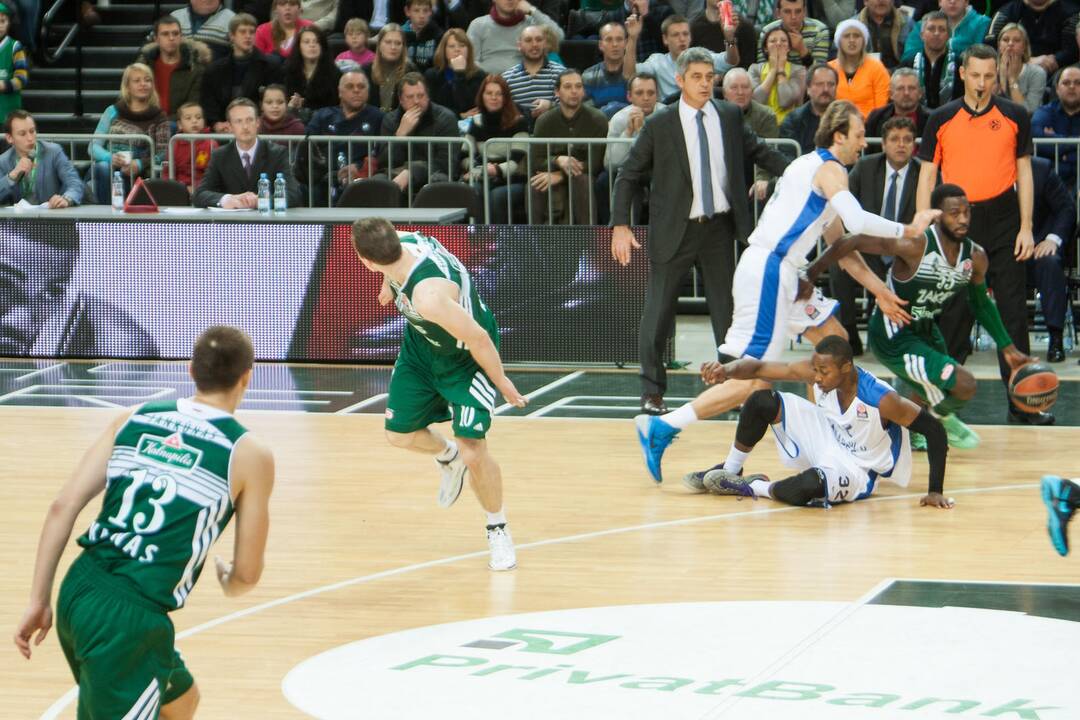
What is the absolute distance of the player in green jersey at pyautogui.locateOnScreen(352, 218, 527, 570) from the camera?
6840 millimetres

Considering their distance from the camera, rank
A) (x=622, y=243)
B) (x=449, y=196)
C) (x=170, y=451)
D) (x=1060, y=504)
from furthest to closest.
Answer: (x=449, y=196), (x=622, y=243), (x=1060, y=504), (x=170, y=451)

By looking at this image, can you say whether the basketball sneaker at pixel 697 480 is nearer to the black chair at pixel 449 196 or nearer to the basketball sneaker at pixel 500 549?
the basketball sneaker at pixel 500 549

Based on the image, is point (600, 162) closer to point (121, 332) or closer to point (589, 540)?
point (121, 332)

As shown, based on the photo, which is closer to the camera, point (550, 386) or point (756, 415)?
point (756, 415)

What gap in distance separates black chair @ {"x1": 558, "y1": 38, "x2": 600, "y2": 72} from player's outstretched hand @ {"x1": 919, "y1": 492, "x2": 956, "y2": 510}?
28.6 feet

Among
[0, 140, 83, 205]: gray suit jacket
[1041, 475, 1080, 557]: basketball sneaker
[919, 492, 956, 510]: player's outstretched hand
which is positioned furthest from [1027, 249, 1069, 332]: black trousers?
[0, 140, 83, 205]: gray suit jacket

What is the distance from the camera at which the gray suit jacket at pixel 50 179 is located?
14.3 meters

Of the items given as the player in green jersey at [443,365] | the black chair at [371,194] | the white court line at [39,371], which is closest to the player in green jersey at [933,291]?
the player in green jersey at [443,365]

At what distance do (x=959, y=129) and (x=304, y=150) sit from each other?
600cm

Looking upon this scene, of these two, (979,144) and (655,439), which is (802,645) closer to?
(655,439)

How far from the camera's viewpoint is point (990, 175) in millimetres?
11250

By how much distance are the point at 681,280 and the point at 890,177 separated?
2268 mm

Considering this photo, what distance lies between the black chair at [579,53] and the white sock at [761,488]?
8.34m

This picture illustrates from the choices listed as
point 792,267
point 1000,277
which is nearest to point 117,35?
point 1000,277
